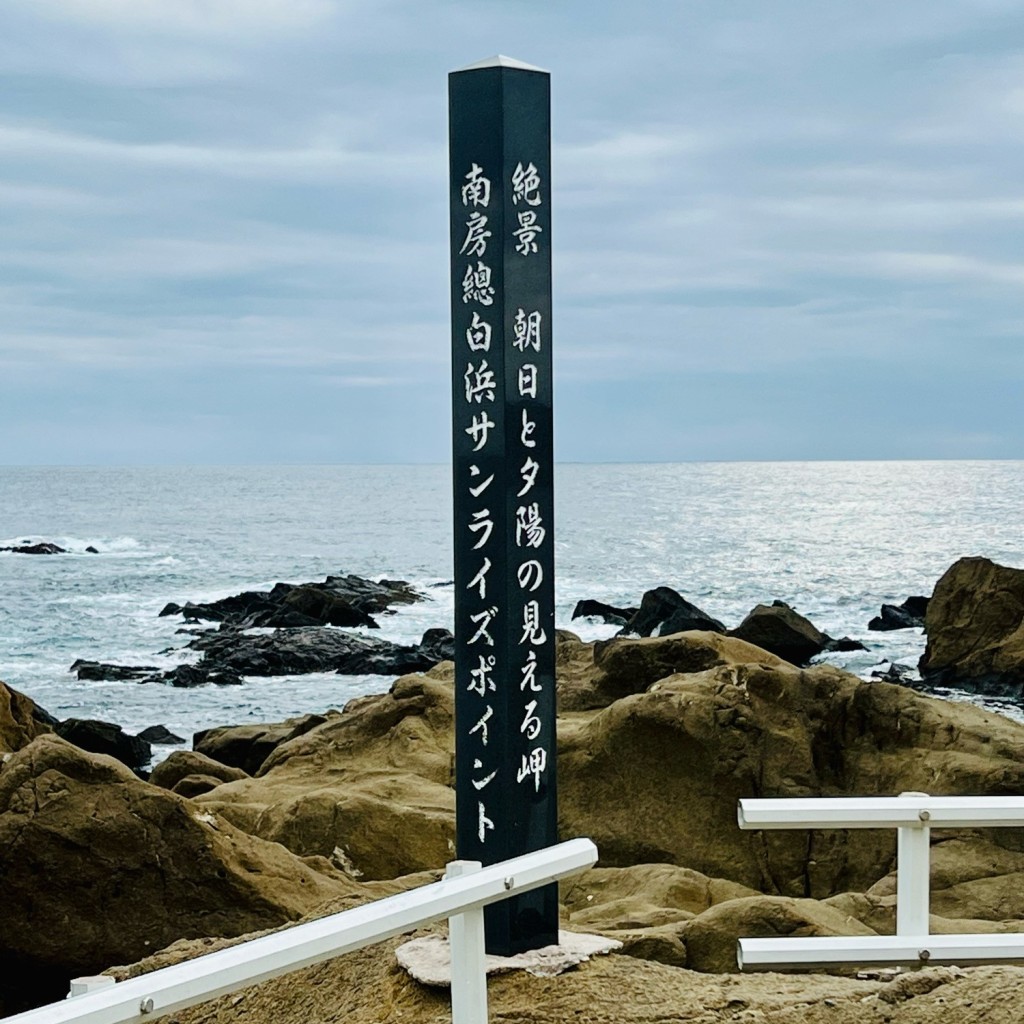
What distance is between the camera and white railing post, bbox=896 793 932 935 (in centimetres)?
495

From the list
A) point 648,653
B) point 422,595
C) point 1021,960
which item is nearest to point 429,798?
point 648,653

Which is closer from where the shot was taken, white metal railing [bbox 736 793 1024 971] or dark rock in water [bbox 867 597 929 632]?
white metal railing [bbox 736 793 1024 971]

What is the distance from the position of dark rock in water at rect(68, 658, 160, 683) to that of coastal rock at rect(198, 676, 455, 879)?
1976 cm

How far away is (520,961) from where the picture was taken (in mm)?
5430

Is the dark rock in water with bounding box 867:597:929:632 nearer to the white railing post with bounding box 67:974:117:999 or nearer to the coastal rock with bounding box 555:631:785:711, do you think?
the coastal rock with bounding box 555:631:785:711

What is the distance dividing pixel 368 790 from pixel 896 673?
21.0 meters

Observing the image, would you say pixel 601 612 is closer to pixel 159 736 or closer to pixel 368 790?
pixel 159 736

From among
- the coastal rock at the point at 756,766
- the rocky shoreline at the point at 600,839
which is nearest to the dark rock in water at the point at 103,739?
the rocky shoreline at the point at 600,839

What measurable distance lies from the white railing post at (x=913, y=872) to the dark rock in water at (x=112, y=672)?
2942 cm

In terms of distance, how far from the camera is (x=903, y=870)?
500 cm

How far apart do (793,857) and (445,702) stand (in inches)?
173

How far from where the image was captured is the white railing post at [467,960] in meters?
4.55

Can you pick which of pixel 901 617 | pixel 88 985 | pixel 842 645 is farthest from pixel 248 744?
pixel 901 617

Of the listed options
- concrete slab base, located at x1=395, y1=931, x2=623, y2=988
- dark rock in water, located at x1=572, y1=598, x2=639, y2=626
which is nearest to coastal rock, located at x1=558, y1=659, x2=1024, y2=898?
concrete slab base, located at x1=395, y1=931, x2=623, y2=988
